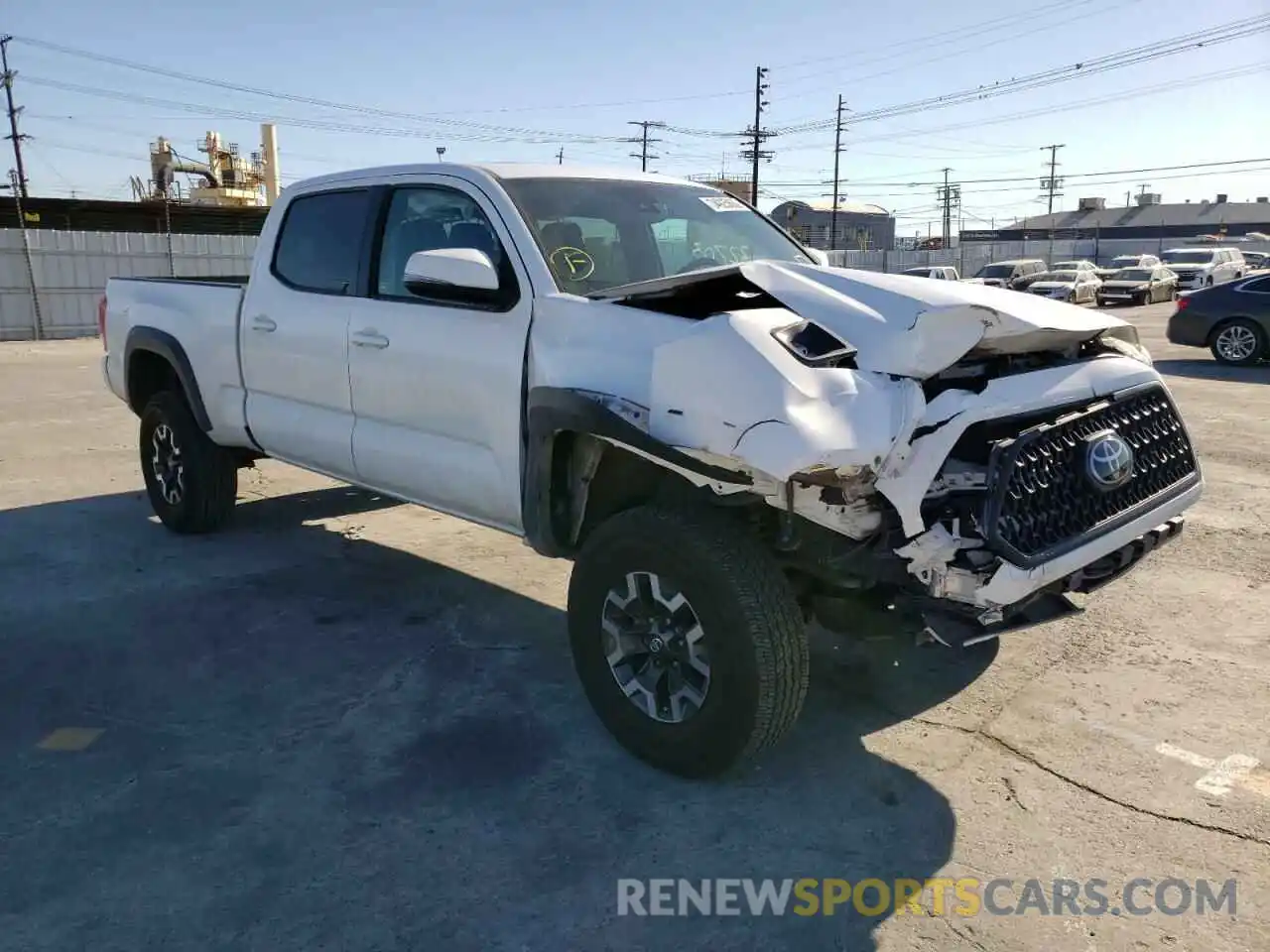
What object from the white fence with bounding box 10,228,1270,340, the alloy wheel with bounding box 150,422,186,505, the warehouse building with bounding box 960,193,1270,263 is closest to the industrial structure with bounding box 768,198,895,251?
the warehouse building with bounding box 960,193,1270,263

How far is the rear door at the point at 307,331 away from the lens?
4621mm

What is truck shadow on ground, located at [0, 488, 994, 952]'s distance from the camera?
261 cm

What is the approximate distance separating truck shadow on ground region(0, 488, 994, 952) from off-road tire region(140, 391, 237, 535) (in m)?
1.08

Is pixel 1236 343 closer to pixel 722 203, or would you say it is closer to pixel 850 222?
pixel 722 203

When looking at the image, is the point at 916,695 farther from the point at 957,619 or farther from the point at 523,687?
the point at 523,687

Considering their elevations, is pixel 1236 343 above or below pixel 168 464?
above

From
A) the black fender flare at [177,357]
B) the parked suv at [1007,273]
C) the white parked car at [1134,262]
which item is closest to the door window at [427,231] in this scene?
the black fender flare at [177,357]

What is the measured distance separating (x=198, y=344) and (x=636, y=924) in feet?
14.1

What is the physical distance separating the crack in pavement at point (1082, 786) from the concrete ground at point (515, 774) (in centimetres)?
1

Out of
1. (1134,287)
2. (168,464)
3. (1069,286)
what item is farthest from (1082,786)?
(1134,287)

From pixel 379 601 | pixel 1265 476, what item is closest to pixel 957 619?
pixel 379 601

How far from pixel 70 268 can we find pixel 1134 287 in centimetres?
2972

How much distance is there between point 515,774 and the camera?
3305 mm

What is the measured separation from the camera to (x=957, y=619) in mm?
2902
